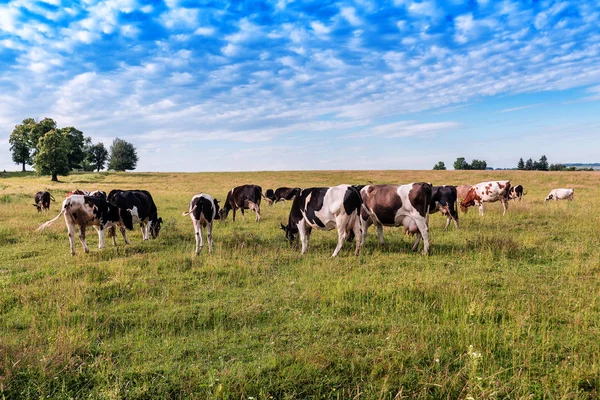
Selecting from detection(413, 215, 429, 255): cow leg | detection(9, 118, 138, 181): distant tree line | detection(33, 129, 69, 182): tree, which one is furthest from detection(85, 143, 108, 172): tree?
detection(413, 215, 429, 255): cow leg

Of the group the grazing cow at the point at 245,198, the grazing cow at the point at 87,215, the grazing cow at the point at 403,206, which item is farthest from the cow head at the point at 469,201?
the grazing cow at the point at 87,215

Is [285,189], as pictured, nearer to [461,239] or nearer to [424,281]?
[461,239]

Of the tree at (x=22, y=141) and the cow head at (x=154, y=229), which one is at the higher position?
the tree at (x=22, y=141)

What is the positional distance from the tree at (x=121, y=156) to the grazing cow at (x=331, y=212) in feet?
309

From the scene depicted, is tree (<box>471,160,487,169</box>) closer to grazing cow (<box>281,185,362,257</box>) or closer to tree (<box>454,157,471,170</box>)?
tree (<box>454,157,471,170</box>)

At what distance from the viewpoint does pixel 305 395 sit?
3740 millimetres

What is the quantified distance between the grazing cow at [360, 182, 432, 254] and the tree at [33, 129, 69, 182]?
5602cm

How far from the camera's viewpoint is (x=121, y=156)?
307 ft

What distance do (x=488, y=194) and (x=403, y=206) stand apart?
11.2m

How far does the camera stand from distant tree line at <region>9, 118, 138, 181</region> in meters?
51.6

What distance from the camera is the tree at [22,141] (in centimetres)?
6144

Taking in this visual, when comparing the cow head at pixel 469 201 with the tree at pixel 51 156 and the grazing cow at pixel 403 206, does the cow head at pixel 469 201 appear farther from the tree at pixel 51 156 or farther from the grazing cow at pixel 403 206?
the tree at pixel 51 156

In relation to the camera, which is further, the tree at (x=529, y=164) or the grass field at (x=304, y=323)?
the tree at (x=529, y=164)

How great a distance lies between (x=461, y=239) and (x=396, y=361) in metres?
8.40
